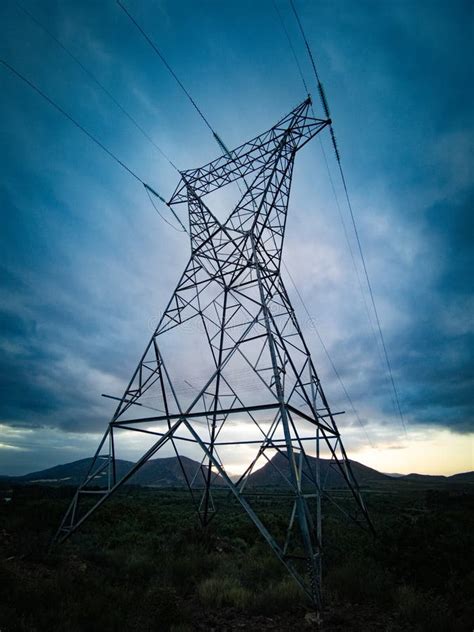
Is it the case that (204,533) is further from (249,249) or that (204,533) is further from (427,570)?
(249,249)

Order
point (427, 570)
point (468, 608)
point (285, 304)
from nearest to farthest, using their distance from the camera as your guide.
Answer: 1. point (468, 608)
2. point (427, 570)
3. point (285, 304)

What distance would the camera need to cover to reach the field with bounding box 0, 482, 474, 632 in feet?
20.3

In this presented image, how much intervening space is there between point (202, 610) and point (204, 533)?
411 cm

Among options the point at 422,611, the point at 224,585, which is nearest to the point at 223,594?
the point at 224,585

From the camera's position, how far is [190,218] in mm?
13039

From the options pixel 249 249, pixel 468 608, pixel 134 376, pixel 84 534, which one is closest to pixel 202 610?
pixel 468 608

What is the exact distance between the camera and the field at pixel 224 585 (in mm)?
6180

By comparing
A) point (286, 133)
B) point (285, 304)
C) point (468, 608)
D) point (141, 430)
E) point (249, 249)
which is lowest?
point (468, 608)

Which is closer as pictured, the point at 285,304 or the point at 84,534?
the point at 285,304

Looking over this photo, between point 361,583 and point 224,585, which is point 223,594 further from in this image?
point 361,583

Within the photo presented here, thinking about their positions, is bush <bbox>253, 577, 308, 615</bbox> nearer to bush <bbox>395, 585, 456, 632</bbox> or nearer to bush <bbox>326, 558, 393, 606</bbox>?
bush <bbox>326, 558, 393, 606</bbox>

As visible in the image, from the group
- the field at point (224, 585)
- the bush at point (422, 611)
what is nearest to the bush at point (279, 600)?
the field at point (224, 585)

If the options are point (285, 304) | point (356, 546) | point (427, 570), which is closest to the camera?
point (427, 570)

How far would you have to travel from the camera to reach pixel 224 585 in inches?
324
